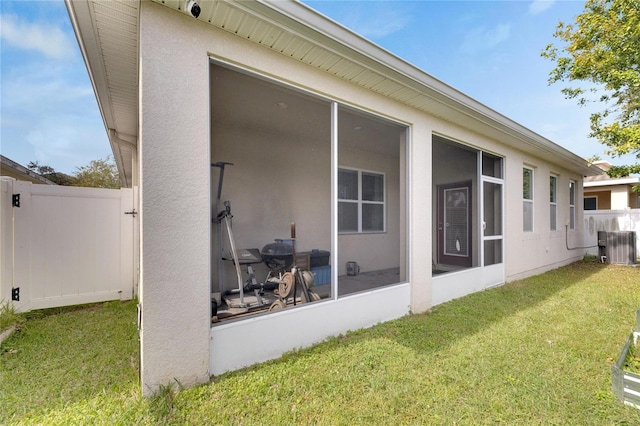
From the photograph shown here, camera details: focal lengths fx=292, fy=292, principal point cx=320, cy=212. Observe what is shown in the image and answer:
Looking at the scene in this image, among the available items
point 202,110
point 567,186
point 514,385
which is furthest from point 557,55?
point 202,110

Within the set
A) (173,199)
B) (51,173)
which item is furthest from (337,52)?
(51,173)

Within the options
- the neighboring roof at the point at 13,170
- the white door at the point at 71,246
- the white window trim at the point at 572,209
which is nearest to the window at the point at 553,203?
the white window trim at the point at 572,209

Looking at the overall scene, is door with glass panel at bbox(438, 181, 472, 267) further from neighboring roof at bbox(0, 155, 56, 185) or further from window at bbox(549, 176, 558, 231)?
neighboring roof at bbox(0, 155, 56, 185)

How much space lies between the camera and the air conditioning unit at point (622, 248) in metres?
8.43

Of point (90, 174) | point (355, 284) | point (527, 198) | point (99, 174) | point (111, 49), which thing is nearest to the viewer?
point (111, 49)

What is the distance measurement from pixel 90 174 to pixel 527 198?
73.1 feet

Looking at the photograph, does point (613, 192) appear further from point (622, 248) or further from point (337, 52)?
point (337, 52)

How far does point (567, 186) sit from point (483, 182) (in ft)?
17.4

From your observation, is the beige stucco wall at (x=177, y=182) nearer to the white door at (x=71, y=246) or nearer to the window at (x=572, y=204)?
the white door at (x=71, y=246)

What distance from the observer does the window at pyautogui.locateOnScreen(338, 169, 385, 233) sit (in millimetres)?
6293

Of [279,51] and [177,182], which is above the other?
[279,51]

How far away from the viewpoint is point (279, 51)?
2770 millimetres

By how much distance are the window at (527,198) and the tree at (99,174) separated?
2073 centimetres

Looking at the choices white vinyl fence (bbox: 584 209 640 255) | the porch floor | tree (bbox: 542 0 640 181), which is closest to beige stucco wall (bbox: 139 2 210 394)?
the porch floor
